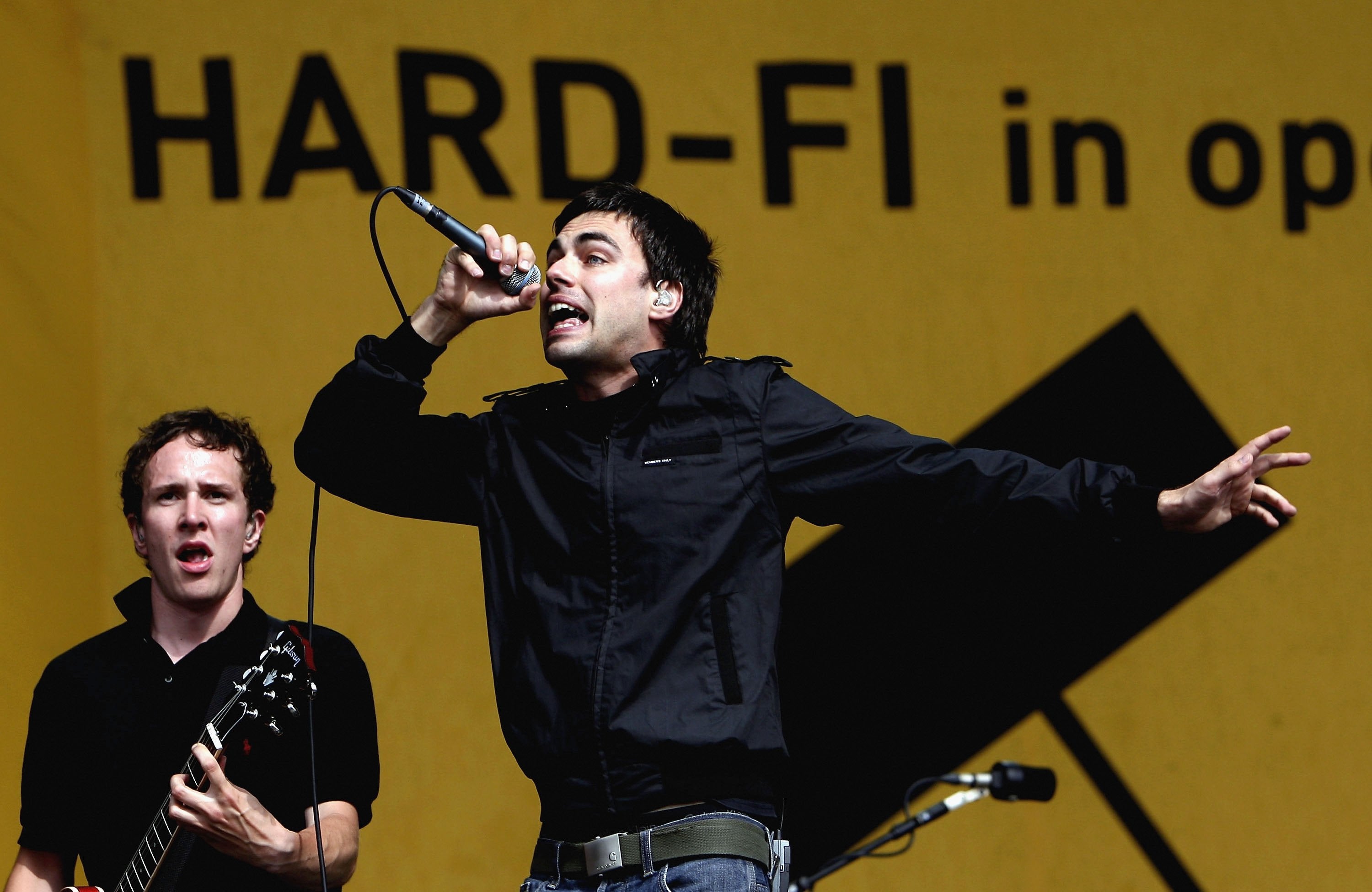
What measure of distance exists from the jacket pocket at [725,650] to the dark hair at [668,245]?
46 cm

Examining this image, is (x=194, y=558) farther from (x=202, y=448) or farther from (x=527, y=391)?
(x=527, y=391)

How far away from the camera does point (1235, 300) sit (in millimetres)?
4086

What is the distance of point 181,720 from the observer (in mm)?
2451

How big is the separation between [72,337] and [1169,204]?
8.90ft

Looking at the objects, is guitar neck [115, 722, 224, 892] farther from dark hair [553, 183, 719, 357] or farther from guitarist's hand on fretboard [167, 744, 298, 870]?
dark hair [553, 183, 719, 357]

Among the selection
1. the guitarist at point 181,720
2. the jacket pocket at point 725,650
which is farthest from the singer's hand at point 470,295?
the guitarist at point 181,720

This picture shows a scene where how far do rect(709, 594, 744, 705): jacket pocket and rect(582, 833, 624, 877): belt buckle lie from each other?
0.23m

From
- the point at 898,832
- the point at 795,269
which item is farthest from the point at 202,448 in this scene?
the point at 795,269

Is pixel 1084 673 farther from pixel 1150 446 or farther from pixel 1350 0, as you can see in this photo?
pixel 1350 0

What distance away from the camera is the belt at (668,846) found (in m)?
1.94

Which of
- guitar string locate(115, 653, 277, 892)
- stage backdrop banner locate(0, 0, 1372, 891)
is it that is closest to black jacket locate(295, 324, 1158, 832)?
guitar string locate(115, 653, 277, 892)

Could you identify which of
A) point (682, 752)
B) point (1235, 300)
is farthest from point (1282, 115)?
point (682, 752)

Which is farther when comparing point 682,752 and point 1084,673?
point 1084,673

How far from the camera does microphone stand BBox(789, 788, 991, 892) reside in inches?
101
